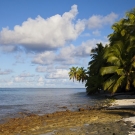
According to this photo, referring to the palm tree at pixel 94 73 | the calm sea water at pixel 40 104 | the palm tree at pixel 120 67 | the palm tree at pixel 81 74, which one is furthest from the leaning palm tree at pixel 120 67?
the palm tree at pixel 81 74

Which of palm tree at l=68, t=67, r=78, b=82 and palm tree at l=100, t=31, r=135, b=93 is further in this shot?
palm tree at l=68, t=67, r=78, b=82

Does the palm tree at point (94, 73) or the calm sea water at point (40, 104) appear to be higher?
the palm tree at point (94, 73)

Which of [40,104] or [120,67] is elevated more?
[120,67]

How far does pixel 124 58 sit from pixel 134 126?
74.8 feet

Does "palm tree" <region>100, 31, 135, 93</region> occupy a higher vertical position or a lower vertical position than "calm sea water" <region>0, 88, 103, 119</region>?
higher

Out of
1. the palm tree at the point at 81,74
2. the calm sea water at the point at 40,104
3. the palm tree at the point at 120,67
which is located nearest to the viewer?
the calm sea water at the point at 40,104

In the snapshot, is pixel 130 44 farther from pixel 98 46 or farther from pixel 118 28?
pixel 98 46

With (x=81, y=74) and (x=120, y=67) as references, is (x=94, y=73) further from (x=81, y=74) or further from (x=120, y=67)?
(x=81, y=74)

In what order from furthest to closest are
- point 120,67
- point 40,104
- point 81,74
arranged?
point 81,74 < point 40,104 < point 120,67

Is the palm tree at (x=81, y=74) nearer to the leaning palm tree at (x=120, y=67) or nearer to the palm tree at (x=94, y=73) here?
the palm tree at (x=94, y=73)

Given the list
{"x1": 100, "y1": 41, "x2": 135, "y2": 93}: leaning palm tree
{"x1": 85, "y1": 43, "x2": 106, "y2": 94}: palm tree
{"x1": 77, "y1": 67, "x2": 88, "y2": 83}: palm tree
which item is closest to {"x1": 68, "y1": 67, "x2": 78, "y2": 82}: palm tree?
{"x1": 77, "y1": 67, "x2": 88, "y2": 83}: palm tree

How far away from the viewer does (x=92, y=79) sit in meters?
49.0

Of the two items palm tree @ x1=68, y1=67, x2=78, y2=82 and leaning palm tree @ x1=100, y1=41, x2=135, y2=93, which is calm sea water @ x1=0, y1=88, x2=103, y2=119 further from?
palm tree @ x1=68, y1=67, x2=78, y2=82

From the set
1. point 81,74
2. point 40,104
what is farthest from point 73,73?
point 40,104
